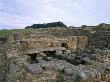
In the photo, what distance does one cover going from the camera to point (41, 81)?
9109mm

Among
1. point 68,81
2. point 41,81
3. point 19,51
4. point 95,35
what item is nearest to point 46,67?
point 41,81

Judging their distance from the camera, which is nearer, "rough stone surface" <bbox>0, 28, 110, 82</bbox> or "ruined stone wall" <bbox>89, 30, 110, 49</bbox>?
"rough stone surface" <bbox>0, 28, 110, 82</bbox>

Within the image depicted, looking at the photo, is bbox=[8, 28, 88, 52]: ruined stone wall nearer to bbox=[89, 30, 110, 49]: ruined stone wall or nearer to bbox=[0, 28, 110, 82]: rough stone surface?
bbox=[0, 28, 110, 82]: rough stone surface

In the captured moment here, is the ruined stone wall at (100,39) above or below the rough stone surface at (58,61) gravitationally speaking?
above

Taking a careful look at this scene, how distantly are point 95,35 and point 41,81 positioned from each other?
915 cm

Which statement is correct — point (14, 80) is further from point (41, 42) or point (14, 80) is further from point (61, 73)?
point (41, 42)

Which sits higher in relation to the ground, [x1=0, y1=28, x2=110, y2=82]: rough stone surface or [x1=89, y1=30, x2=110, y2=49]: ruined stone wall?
[x1=89, y1=30, x2=110, y2=49]: ruined stone wall

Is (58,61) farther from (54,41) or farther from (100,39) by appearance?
(100,39)

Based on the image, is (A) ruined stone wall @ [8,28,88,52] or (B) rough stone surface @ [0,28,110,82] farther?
(A) ruined stone wall @ [8,28,88,52]

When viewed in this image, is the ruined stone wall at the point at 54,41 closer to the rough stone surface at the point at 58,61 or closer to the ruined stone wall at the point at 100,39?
the rough stone surface at the point at 58,61

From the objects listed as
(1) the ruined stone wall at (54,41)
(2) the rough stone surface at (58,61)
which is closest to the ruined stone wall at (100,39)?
(2) the rough stone surface at (58,61)

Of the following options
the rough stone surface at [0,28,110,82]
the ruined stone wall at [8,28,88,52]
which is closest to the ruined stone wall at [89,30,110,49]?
the rough stone surface at [0,28,110,82]

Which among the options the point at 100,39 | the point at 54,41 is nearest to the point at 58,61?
the point at 54,41

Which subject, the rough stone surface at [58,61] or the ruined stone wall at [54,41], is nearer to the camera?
the rough stone surface at [58,61]
